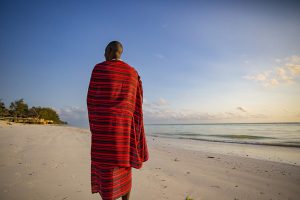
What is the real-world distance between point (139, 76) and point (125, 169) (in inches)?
44.7

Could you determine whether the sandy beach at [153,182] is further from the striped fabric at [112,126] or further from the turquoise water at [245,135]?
the turquoise water at [245,135]

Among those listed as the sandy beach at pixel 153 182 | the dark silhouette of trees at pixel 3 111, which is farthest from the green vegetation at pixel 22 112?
the sandy beach at pixel 153 182

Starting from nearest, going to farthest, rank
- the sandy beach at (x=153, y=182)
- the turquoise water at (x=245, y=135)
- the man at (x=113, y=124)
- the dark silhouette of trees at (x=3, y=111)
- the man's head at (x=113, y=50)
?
the man at (x=113, y=124) < the man's head at (x=113, y=50) < the sandy beach at (x=153, y=182) < the turquoise water at (x=245, y=135) < the dark silhouette of trees at (x=3, y=111)

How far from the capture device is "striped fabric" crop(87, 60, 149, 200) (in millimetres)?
2207

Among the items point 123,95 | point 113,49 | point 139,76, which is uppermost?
point 113,49

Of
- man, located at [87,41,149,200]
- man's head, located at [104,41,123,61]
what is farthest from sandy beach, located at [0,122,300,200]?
man's head, located at [104,41,123,61]

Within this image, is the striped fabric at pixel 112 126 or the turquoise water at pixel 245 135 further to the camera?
the turquoise water at pixel 245 135

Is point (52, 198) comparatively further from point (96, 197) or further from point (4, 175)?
point (4, 175)

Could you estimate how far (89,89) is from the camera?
2344 mm

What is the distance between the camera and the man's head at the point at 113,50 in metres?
2.43

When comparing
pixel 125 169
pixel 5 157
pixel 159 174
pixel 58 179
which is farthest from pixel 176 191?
pixel 5 157

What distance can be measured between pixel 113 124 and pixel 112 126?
24mm

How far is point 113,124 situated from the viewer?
7.27ft

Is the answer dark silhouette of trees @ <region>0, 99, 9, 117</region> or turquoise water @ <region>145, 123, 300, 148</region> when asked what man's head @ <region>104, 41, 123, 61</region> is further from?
dark silhouette of trees @ <region>0, 99, 9, 117</region>
